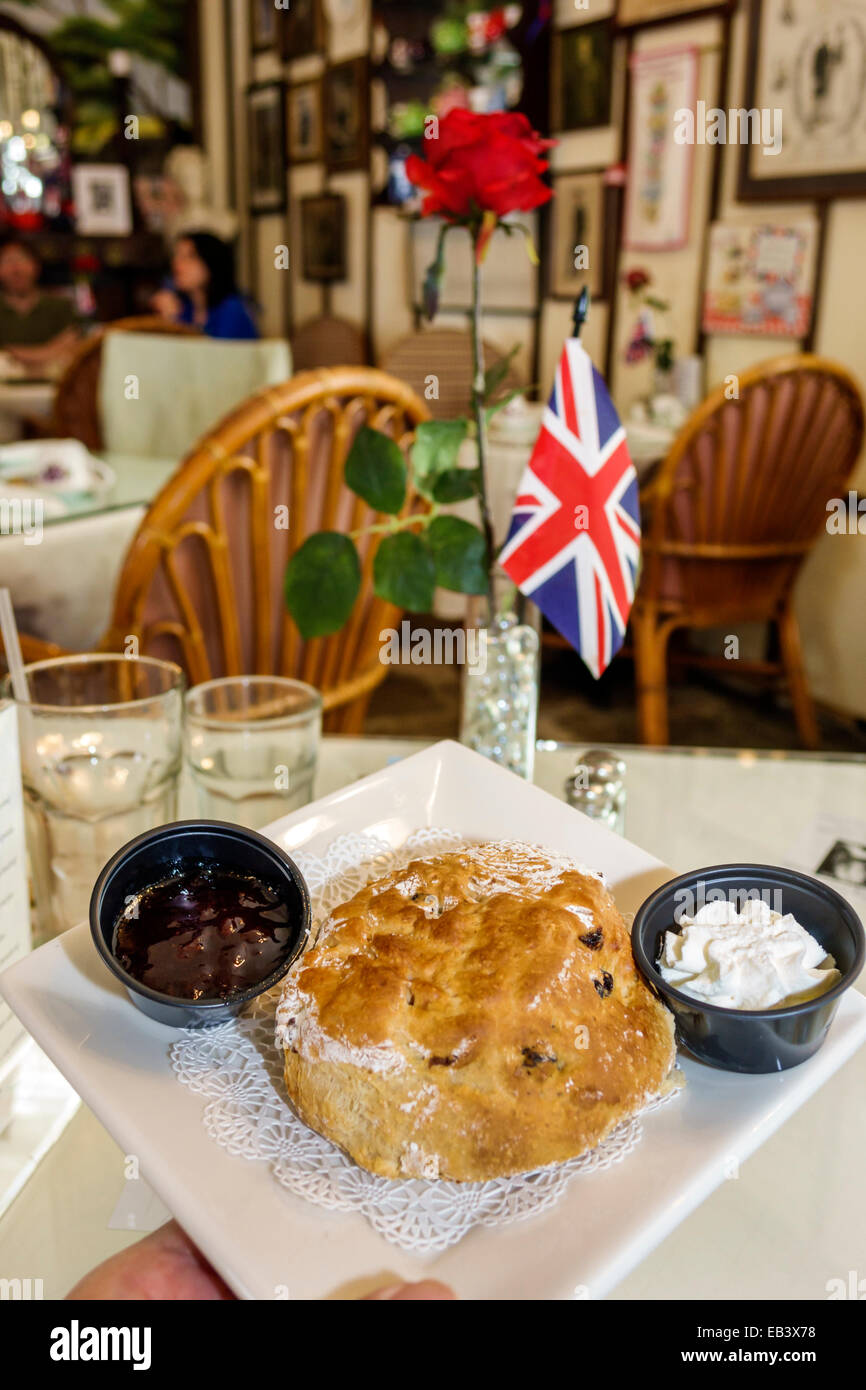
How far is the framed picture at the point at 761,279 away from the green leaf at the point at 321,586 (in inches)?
116

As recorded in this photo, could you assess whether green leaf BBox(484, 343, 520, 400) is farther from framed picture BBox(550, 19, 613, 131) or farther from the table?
framed picture BBox(550, 19, 613, 131)

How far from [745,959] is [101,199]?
6810mm

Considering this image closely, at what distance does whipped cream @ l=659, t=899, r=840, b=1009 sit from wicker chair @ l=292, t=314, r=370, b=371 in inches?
200

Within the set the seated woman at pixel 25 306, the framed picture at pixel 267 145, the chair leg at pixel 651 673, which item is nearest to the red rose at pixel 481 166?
the chair leg at pixel 651 673

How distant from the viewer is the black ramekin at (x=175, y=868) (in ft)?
2.00

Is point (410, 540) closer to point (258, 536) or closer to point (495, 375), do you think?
point (495, 375)

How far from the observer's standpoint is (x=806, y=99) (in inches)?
129

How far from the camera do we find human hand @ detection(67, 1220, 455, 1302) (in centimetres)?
55

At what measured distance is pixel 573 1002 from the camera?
583 mm

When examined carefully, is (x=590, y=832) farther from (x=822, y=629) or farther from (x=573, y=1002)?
(x=822, y=629)

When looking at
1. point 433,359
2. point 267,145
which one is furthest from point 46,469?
point 267,145

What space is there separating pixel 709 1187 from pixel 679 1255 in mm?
110

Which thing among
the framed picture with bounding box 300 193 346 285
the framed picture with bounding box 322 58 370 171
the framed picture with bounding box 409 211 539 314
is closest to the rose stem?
the framed picture with bounding box 409 211 539 314

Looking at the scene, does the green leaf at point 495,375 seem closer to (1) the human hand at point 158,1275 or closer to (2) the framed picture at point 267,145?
(1) the human hand at point 158,1275
